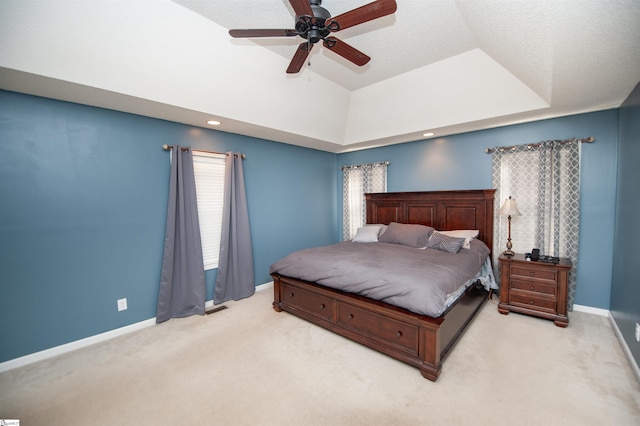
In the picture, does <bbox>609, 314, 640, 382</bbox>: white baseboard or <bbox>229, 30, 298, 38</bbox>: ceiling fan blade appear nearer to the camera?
<bbox>229, 30, 298, 38</bbox>: ceiling fan blade

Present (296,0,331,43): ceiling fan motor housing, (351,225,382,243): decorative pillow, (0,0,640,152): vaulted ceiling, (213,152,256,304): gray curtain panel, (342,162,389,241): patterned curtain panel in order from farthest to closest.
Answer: (342,162,389,241): patterned curtain panel
(351,225,382,243): decorative pillow
(213,152,256,304): gray curtain panel
(0,0,640,152): vaulted ceiling
(296,0,331,43): ceiling fan motor housing

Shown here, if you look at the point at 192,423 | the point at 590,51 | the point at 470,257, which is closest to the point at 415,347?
the point at 470,257

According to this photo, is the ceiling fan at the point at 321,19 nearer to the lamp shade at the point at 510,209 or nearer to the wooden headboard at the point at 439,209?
the lamp shade at the point at 510,209

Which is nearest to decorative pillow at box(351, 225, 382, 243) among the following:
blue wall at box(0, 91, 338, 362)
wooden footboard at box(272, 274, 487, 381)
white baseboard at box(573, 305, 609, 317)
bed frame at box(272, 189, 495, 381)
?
bed frame at box(272, 189, 495, 381)

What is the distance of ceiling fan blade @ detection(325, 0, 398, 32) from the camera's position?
1.53 meters

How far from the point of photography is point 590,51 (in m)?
1.78

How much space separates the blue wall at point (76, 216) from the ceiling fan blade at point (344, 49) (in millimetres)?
2240

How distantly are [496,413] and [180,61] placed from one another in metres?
3.73

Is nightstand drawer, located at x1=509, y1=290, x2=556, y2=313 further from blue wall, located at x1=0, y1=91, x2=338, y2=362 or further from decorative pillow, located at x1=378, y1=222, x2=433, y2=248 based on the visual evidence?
blue wall, located at x1=0, y1=91, x2=338, y2=362

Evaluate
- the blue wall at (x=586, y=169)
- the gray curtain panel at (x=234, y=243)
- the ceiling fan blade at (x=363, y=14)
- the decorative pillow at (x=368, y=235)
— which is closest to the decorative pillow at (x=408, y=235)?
the decorative pillow at (x=368, y=235)

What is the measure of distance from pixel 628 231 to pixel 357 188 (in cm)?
361

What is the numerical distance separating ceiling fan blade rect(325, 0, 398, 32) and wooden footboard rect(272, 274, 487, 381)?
7.17ft

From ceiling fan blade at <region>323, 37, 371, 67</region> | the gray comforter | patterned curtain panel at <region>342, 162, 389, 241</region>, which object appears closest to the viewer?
ceiling fan blade at <region>323, 37, 371, 67</region>

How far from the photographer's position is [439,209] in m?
4.13
